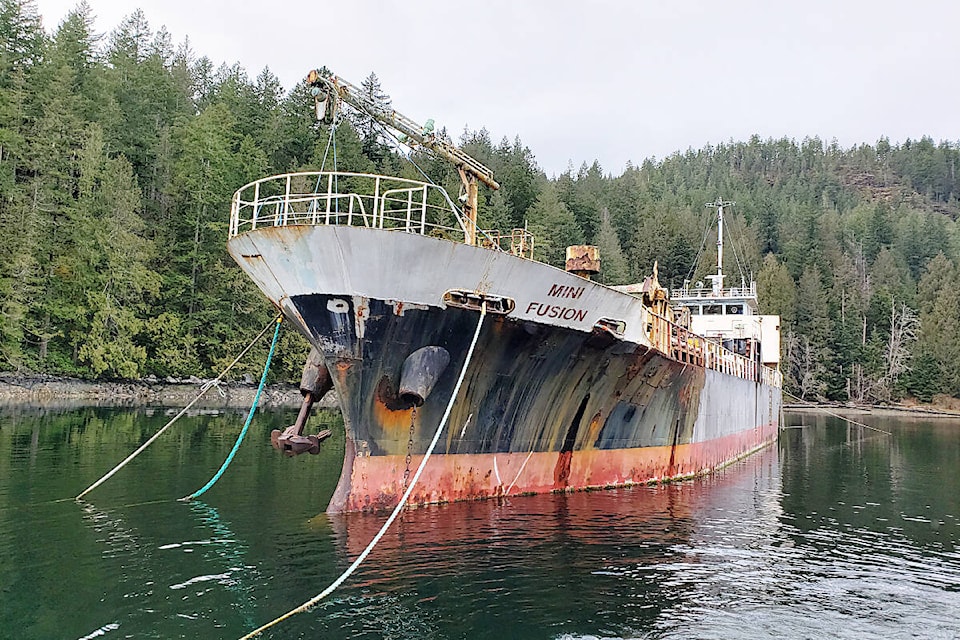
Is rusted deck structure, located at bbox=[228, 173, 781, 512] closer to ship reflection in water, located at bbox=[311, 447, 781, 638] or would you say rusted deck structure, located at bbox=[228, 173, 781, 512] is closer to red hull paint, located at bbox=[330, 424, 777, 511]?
red hull paint, located at bbox=[330, 424, 777, 511]

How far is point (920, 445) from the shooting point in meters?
37.4

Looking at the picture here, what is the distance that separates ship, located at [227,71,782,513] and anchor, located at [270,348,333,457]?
0.04 metres

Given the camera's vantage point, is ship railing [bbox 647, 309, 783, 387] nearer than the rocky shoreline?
Yes

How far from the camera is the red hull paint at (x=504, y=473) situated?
13.2 meters

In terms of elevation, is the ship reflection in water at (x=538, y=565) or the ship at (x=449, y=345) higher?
the ship at (x=449, y=345)

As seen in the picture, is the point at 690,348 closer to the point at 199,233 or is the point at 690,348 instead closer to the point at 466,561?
the point at 466,561

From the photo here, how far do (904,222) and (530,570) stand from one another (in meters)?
149

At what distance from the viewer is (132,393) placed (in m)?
45.2

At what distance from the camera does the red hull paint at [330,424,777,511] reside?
13.2 metres

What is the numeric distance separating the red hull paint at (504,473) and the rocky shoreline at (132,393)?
23641mm

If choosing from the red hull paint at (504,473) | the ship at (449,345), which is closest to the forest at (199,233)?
the ship at (449,345)

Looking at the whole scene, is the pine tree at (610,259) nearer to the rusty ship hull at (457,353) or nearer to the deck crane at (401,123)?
the deck crane at (401,123)

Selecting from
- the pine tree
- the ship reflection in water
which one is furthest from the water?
the pine tree

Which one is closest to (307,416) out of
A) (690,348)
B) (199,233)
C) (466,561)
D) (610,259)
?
(466,561)
